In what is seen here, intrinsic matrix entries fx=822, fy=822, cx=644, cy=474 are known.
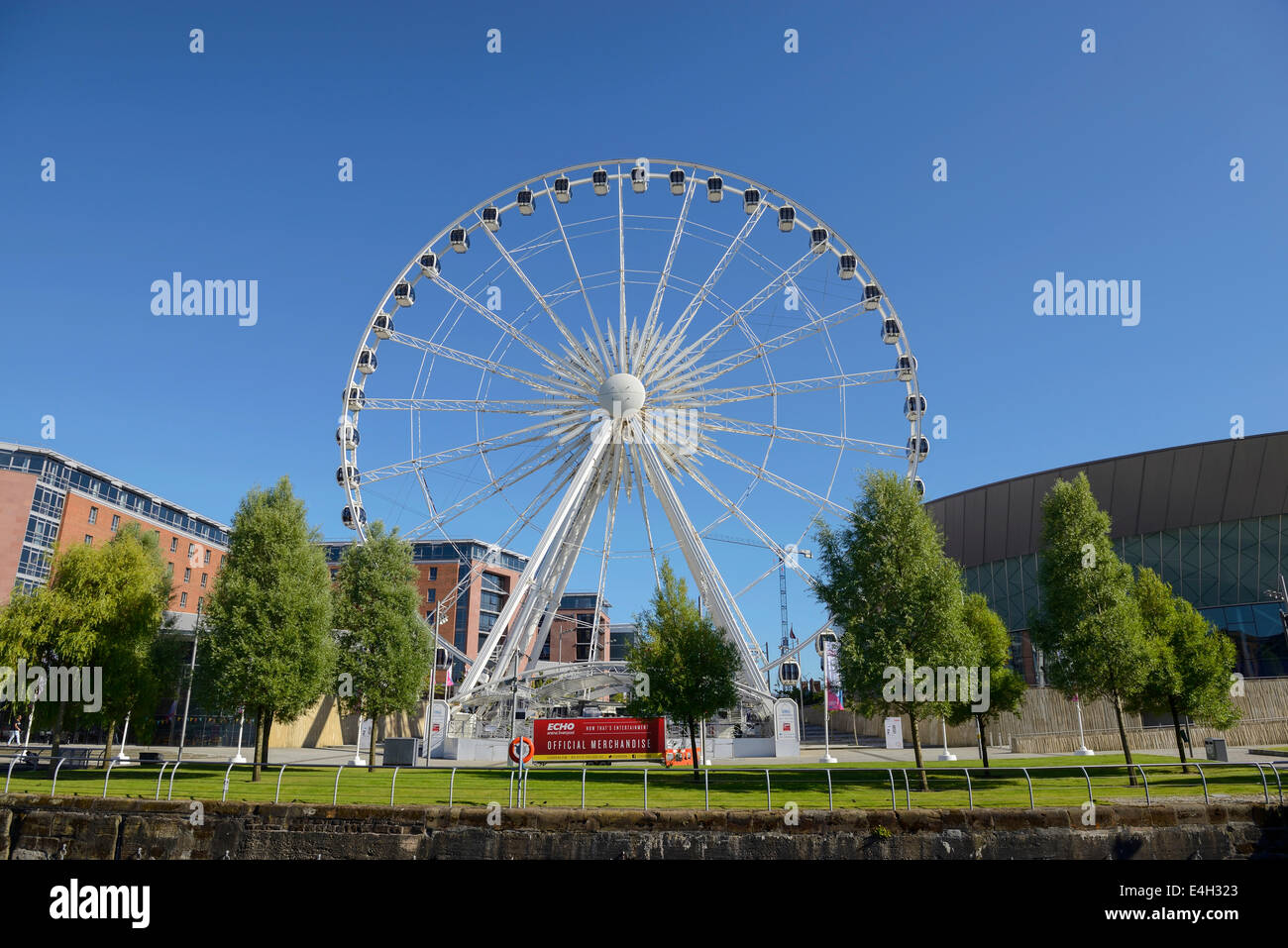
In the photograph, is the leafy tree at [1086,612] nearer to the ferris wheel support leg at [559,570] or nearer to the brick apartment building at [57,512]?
the ferris wheel support leg at [559,570]

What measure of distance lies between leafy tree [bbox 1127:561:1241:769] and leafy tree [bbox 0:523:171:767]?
37.7 metres

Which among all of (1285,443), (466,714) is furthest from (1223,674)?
(1285,443)

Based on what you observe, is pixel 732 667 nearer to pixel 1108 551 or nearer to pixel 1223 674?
pixel 1108 551

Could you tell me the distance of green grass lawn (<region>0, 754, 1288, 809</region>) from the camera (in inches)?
774

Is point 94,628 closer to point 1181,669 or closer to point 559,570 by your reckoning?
point 559,570

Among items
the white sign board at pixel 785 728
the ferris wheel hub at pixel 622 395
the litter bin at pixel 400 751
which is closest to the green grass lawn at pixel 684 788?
the litter bin at pixel 400 751

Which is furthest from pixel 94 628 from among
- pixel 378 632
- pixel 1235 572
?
pixel 1235 572

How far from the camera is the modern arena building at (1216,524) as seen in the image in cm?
5941

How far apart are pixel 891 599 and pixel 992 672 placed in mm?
9881

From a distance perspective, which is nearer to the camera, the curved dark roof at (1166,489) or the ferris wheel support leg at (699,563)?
the ferris wheel support leg at (699,563)

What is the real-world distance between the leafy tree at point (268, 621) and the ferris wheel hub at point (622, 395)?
14562mm

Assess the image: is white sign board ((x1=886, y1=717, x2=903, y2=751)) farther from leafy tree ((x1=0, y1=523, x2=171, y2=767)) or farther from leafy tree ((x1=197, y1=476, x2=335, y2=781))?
leafy tree ((x1=0, y1=523, x2=171, y2=767))

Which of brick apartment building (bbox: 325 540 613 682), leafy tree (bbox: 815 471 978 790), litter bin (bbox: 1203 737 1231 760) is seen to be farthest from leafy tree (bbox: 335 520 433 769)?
brick apartment building (bbox: 325 540 613 682)

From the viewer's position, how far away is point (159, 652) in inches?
1458
